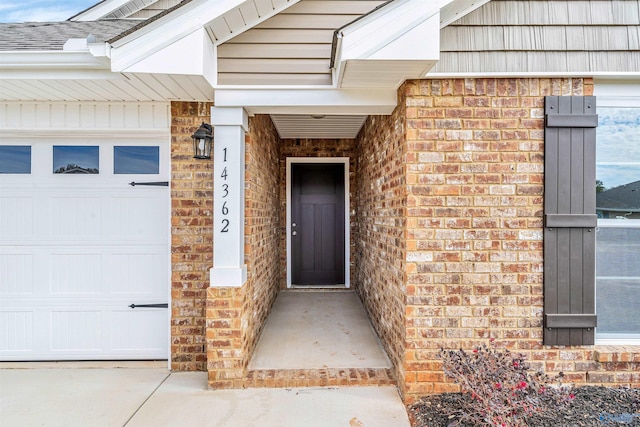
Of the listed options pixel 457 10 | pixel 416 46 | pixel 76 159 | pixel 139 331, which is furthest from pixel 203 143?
pixel 457 10

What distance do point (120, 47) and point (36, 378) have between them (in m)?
2.78

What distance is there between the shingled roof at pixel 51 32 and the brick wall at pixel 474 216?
2.68 m

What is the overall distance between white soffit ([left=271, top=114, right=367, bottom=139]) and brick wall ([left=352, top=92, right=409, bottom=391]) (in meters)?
0.19

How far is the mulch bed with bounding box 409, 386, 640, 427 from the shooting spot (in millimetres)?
2188

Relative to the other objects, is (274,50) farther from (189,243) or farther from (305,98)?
(189,243)

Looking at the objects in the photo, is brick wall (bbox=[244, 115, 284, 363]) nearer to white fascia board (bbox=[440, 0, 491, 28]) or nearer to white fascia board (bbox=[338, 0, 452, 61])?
white fascia board (bbox=[338, 0, 452, 61])

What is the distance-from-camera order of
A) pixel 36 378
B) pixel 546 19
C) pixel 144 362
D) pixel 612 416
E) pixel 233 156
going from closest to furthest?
1. pixel 612 416
2. pixel 546 19
3. pixel 233 156
4. pixel 36 378
5. pixel 144 362

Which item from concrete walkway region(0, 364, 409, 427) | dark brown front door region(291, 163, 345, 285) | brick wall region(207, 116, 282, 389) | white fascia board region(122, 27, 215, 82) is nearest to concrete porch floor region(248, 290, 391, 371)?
brick wall region(207, 116, 282, 389)

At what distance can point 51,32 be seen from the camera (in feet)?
10.4

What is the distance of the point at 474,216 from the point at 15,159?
398cm

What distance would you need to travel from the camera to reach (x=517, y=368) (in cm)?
224

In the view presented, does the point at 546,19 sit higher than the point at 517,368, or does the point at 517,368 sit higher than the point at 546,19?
the point at 546,19

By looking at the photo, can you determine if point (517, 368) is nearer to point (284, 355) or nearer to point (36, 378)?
point (284, 355)

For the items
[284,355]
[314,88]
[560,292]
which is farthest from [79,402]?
[560,292]
